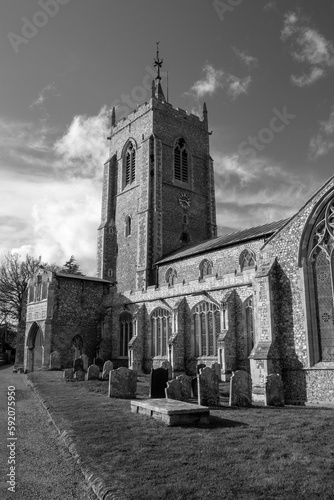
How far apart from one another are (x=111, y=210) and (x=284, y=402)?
92.5 ft

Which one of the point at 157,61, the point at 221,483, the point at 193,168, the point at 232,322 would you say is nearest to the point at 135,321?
the point at 232,322

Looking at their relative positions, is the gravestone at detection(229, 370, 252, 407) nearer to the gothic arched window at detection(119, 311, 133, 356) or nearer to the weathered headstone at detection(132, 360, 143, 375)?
the weathered headstone at detection(132, 360, 143, 375)

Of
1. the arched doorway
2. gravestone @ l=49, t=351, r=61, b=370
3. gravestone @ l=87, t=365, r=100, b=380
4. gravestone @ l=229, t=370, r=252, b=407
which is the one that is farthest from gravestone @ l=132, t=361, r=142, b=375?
gravestone @ l=229, t=370, r=252, b=407

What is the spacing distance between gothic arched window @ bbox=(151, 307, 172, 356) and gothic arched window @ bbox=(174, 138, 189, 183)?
49.9 feet

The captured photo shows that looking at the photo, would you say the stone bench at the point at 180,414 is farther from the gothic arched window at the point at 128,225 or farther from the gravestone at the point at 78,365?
the gothic arched window at the point at 128,225

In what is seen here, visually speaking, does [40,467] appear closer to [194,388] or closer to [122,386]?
[122,386]

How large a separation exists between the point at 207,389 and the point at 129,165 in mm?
29093

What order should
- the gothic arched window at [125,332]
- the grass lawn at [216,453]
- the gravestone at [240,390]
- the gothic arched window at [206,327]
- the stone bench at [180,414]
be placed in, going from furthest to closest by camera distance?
the gothic arched window at [125,332]
the gothic arched window at [206,327]
the gravestone at [240,390]
the stone bench at [180,414]
the grass lawn at [216,453]

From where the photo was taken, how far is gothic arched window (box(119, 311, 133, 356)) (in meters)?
27.4

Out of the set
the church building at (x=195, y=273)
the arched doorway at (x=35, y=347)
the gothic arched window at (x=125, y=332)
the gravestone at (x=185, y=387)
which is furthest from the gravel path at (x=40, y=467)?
the arched doorway at (x=35, y=347)

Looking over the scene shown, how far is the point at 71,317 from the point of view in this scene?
92.3ft

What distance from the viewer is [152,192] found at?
3369 cm

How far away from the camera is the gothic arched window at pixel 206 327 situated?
21125mm

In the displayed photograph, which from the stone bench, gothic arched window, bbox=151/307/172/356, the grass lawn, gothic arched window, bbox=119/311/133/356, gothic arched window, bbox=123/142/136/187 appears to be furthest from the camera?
gothic arched window, bbox=123/142/136/187
